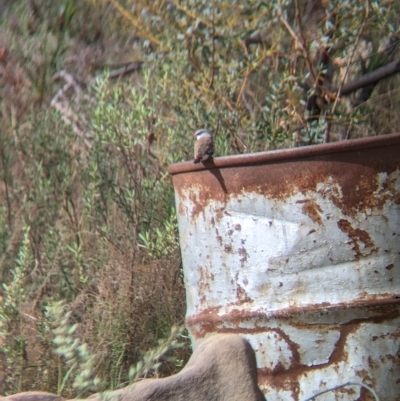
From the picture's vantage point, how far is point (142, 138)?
14.3 ft

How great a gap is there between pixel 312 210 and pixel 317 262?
0.61ft

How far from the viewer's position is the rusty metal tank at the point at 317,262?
2.94 metres

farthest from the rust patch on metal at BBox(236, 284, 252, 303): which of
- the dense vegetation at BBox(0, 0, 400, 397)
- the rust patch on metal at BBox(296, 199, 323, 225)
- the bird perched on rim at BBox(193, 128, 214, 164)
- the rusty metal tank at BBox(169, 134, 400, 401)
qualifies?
the dense vegetation at BBox(0, 0, 400, 397)

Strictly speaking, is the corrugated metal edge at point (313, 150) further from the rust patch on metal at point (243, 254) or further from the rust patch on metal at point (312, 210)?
the rust patch on metal at point (243, 254)

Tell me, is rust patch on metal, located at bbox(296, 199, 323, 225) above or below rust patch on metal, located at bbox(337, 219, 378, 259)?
above

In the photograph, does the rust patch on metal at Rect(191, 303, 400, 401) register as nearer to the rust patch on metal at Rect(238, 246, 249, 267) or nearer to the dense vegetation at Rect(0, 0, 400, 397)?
the rust patch on metal at Rect(238, 246, 249, 267)

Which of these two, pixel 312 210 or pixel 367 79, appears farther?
pixel 367 79

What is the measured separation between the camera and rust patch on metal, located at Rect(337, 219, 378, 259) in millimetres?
2936

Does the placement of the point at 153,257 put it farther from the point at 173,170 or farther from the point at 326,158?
the point at 326,158

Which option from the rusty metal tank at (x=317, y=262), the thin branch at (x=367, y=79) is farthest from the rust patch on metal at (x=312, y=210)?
the thin branch at (x=367, y=79)

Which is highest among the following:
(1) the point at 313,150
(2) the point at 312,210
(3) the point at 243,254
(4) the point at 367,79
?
(4) the point at 367,79

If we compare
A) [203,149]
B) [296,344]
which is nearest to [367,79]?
[203,149]

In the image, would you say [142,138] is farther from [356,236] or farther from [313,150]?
[356,236]

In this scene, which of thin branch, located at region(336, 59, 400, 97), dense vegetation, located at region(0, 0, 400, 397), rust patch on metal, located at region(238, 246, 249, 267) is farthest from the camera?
thin branch, located at region(336, 59, 400, 97)
